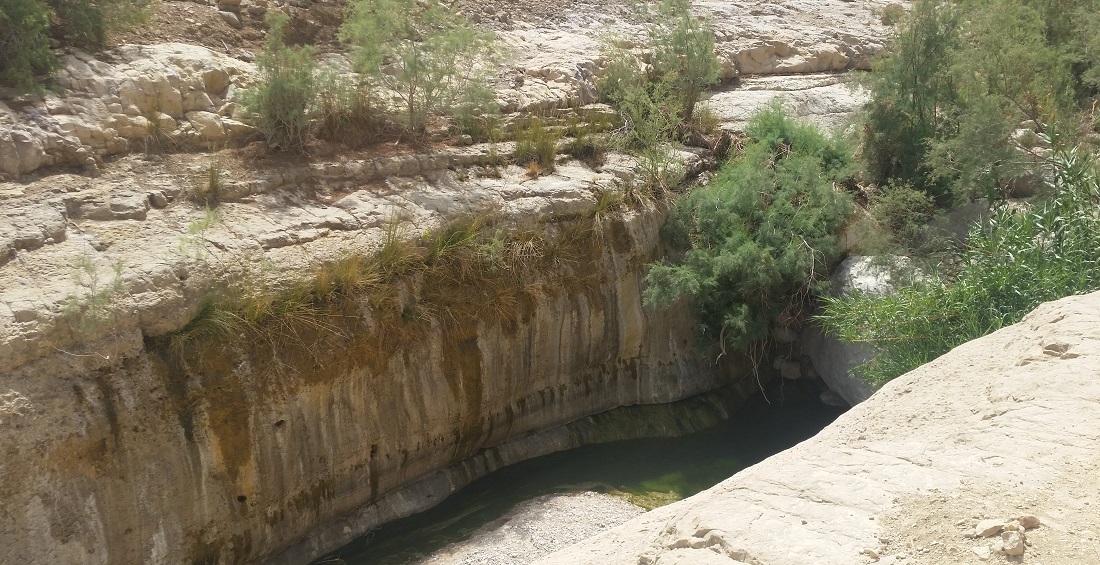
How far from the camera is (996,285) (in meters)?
8.34

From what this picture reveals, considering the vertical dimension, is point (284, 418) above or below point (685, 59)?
below

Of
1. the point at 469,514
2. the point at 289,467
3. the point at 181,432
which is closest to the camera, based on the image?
the point at 181,432

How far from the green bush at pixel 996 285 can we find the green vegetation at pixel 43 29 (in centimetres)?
843

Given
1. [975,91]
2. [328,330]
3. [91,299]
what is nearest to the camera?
[91,299]

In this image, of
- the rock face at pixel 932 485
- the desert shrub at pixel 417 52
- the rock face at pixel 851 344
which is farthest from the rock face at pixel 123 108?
the rock face at pixel 851 344

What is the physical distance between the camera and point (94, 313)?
6988 mm

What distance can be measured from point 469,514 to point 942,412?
498 centimetres

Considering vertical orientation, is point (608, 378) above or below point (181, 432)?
below

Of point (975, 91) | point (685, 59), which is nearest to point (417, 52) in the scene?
point (685, 59)

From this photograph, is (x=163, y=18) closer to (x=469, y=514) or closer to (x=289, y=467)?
(x=289, y=467)

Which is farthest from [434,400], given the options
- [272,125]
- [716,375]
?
[716,375]

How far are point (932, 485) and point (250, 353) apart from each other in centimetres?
567

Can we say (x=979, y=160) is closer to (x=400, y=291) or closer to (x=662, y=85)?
(x=662, y=85)

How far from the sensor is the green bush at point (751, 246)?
34.6ft
